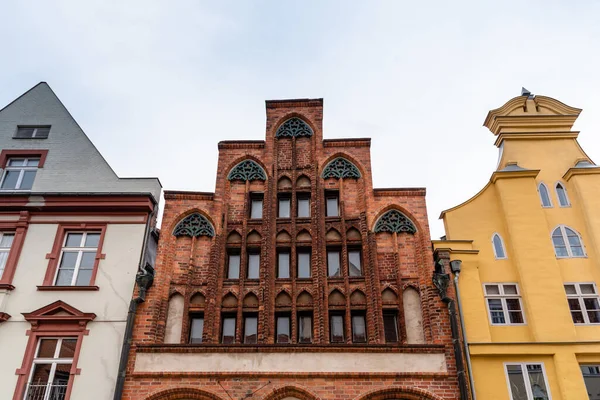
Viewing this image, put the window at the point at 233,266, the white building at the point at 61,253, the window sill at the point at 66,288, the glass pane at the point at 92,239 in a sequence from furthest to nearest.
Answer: the glass pane at the point at 92,239 < the window at the point at 233,266 < the window sill at the point at 66,288 < the white building at the point at 61,253

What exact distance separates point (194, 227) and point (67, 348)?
4588 mm

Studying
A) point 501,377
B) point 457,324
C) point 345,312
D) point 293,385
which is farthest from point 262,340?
point 501,377

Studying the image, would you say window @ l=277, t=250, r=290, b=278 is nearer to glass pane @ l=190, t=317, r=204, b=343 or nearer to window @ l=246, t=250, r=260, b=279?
window @ l=246, t=250, r=260, b=279

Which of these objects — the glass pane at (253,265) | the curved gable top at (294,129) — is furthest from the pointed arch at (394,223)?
the curved gable top at (294,129)

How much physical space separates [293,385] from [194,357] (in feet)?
8.49

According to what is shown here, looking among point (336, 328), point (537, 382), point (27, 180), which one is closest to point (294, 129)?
point (336, 328)

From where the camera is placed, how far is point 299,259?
14.2 meters

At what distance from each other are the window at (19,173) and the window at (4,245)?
1.65 m

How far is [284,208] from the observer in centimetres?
1516

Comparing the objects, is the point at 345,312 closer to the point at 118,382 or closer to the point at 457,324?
the point at 457,324

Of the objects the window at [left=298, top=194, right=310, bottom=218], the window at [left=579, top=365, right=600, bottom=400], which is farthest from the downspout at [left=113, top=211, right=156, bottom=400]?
the window at [left=579, top=365, right=600, bottom=400]

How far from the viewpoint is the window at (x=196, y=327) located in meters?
13.2

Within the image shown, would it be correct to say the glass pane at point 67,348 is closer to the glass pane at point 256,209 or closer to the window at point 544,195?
the glass pane at point 256,209

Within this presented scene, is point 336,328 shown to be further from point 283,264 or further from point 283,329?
point 283,264
